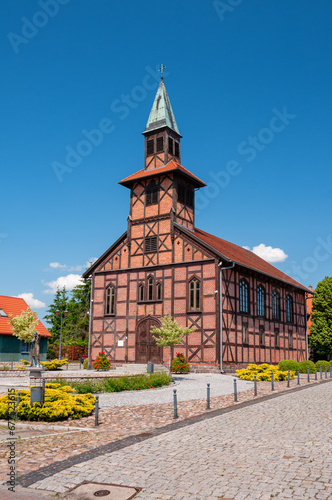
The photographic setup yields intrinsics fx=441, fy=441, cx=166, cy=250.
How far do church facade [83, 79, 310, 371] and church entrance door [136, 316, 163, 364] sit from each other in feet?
0.25

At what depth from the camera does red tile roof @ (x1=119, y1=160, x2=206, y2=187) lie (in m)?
35.2

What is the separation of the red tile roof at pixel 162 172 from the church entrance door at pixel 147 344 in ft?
38.0

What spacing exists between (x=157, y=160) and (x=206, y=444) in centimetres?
3088

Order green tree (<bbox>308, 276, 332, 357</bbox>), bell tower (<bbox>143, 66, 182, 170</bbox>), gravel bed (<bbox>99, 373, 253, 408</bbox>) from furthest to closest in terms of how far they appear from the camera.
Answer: green tree (<bbox>308, 276, 332, 357</bbox>) → bell tower (<bbox>143, 66, 182, 170</bbox>) → gravel bed (<bbox>99, 373, 253, 408</bbox>)

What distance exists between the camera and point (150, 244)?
35.8 metres

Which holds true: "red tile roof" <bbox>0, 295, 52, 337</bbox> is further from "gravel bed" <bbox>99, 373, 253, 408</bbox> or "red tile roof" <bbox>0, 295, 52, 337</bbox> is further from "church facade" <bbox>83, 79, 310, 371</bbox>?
"gravel bed" <bbox>99, 373, 253, 408</bbox>

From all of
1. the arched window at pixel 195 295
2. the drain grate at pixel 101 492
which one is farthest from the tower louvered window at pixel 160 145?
the drain grate at pixel 101 492

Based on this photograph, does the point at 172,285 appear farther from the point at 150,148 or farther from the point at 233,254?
the point at 150,148

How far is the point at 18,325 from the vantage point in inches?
1358

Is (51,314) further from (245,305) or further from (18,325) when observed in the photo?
(245,305)

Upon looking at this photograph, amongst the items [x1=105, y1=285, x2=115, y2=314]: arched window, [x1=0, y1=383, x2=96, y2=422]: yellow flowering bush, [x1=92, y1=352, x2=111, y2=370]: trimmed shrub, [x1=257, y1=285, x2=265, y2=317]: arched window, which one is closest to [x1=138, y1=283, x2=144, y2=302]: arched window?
[x1=105, y1=285, x2=115, y2=314]: arched window

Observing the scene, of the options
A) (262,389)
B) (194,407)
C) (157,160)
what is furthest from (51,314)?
(194,407)

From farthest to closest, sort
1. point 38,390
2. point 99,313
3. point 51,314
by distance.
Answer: point 51,314 → point 99,313 → point 38,390

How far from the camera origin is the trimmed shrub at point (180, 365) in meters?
29.4
